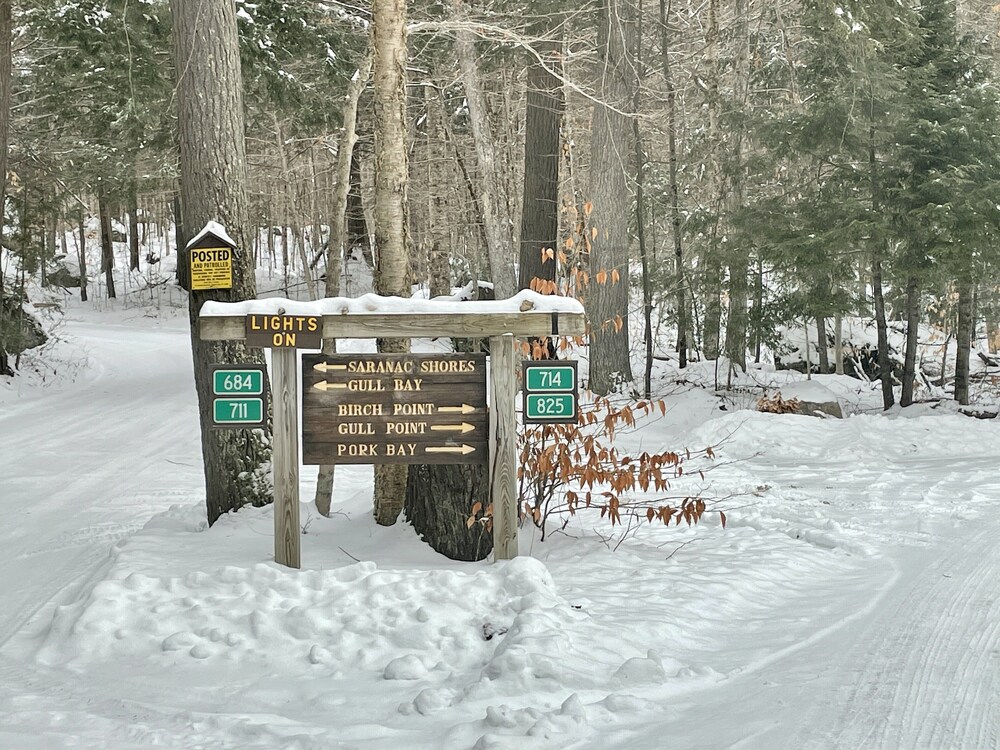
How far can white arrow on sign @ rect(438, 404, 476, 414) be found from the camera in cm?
573

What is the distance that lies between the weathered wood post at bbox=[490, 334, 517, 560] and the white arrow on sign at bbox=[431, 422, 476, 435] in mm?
138

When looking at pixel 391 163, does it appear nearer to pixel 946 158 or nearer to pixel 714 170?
pixel 946 158

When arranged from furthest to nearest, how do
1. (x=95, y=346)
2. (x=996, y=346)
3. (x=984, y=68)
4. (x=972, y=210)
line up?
(x=996, y=346) < (x=95, y=346) < (x=984, y=68) < (x=972, y=210)

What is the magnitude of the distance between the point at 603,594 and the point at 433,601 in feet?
3.59

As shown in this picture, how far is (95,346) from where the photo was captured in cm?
2245

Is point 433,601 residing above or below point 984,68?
below

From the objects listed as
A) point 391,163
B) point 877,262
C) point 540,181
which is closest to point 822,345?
point 877,262

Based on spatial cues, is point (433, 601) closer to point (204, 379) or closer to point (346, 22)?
point (204, 379)

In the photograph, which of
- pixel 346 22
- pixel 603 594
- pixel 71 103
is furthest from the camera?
pixel 71 103

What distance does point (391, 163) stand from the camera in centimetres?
671

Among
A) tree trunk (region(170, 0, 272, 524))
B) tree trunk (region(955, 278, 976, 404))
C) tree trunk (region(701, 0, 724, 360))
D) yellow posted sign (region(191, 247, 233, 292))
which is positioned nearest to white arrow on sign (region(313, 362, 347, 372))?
yellow posted sign (region(191, 247, 233, 292))

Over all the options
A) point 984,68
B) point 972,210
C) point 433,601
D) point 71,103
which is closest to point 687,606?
point 433,601

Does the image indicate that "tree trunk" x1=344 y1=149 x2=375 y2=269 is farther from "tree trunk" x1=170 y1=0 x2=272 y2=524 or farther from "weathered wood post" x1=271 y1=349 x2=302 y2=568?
"weathered wood post" x1=271 y1=349 x2=302 y2=568

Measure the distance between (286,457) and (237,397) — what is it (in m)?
0.48
